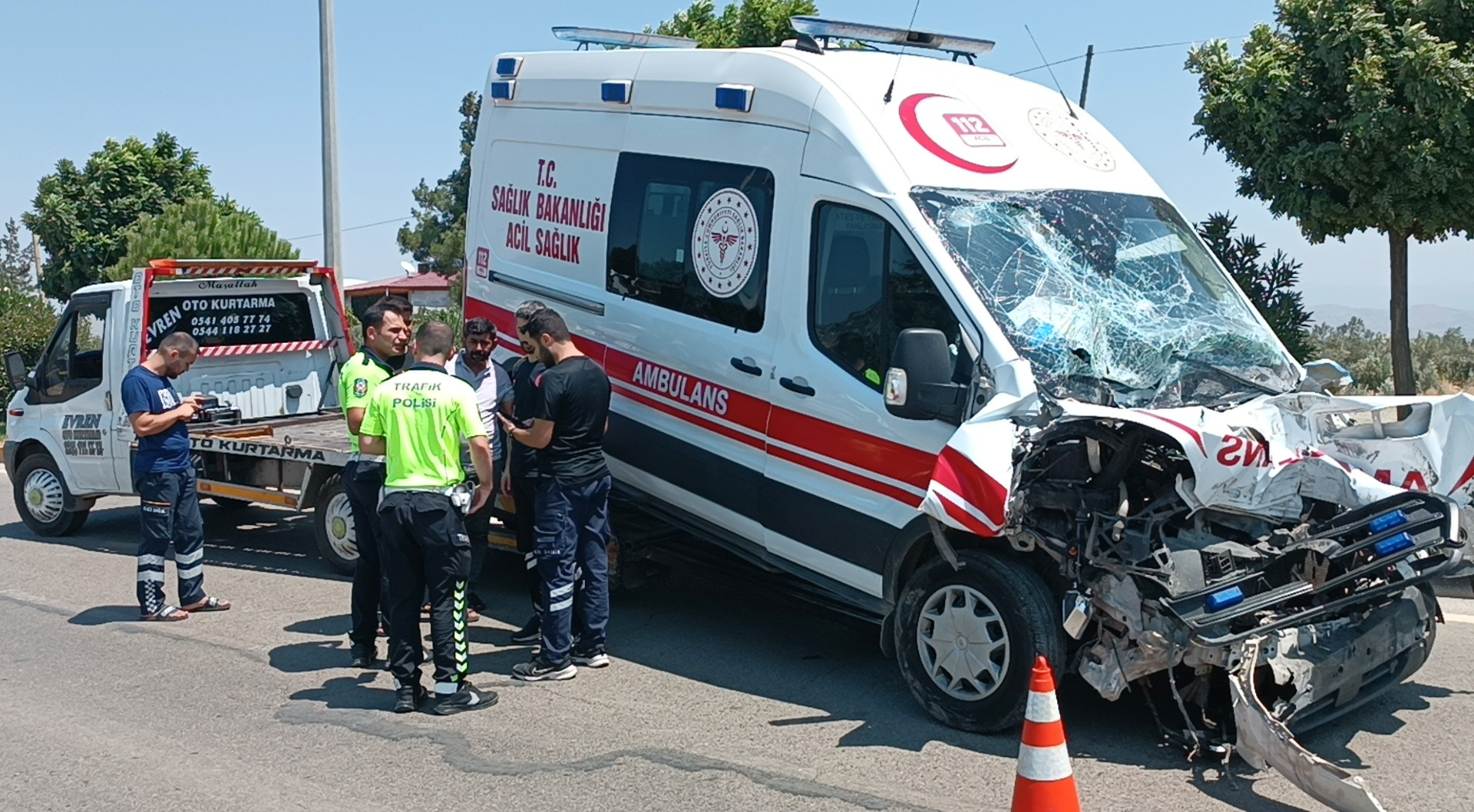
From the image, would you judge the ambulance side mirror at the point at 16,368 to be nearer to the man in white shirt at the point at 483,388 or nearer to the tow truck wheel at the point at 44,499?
the tow truck wheel at the point at 44,499

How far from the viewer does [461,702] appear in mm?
6309

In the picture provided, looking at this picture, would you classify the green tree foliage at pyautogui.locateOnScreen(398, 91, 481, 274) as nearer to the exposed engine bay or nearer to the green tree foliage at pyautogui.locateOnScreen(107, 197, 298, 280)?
the green tree foliage at pyautogui.locateOnScreen(107, 197, 298, 280)

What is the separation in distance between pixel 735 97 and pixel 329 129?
1006 centimetres

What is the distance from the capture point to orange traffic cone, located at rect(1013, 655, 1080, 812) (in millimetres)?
4359

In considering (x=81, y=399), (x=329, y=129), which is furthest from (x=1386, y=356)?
(x=81, y=399)

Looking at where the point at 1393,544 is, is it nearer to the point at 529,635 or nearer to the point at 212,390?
the point at 529,635

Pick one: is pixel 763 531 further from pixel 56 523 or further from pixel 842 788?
pixel 56 523

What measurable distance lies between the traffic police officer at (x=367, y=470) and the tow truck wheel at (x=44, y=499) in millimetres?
4851

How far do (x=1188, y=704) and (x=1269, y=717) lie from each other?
717 mm

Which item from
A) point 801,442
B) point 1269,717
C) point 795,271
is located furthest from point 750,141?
point 1269,717

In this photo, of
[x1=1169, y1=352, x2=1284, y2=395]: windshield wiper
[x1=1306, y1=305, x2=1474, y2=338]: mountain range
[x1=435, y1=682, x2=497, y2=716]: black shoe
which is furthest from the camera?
[x1=1306, y1=305, x2=1474, y2=338]: mountain range

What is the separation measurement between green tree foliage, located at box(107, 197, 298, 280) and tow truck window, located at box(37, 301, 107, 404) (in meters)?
8.95

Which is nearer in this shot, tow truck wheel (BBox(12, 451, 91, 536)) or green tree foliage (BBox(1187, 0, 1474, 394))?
tow truck wheel (BBox(12, 451, 91, 536))

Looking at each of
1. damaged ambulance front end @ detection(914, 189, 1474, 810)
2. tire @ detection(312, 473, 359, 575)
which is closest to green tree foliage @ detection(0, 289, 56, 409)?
tire @ detection(312, 473, 359, 575)
